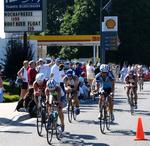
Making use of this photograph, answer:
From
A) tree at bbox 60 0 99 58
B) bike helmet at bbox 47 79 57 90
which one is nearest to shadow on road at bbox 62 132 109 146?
bike helmet at bbox 47 79 57 90

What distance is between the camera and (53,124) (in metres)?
14.5

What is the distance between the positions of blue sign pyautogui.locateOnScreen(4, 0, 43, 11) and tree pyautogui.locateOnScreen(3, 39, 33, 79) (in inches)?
106

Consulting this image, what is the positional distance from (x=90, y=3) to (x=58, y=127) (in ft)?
203

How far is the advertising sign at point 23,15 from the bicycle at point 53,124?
17321mm

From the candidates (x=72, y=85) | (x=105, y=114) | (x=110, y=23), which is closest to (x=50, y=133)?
(x=105, y=114)

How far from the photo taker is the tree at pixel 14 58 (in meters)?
34.4

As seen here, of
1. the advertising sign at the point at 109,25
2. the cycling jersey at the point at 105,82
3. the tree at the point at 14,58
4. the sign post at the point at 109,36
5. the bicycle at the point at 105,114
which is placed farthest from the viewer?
the advertising sign at the point at 109,25

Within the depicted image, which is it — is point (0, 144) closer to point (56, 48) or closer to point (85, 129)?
point (85, 129)

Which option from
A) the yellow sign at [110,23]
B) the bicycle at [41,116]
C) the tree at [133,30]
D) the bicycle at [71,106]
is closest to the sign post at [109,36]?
the yellow sign at [110,23]

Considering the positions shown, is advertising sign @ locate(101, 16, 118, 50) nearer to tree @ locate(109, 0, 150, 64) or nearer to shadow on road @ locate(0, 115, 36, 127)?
tree @ locate(109, 0, 150, 64)

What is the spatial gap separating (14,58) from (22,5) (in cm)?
362

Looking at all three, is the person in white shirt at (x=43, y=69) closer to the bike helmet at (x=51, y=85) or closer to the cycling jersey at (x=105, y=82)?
the cycling jersey at (x=105, y=82)

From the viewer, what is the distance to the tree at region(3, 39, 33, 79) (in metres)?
34.4

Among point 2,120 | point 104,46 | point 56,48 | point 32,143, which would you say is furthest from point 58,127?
point 56,48
